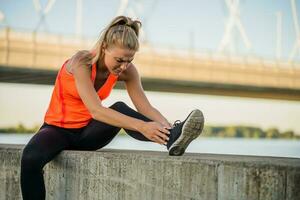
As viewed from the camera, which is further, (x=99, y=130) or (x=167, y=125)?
(x=99, y=130)

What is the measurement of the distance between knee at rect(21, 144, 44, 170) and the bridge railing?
21.6m

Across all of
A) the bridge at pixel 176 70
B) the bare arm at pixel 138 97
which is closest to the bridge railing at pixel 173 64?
the bridge at pixel 176 70

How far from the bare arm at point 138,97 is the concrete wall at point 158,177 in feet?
1.94

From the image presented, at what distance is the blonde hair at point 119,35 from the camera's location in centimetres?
366

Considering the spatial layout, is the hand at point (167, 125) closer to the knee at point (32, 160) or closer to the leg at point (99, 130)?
the leg at point (99, 130)

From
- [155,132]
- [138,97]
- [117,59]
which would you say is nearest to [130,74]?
[138,97]

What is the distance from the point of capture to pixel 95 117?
3.75 m

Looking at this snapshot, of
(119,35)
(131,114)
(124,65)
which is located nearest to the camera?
(119,35)

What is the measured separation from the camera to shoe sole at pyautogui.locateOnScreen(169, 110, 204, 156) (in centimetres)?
342

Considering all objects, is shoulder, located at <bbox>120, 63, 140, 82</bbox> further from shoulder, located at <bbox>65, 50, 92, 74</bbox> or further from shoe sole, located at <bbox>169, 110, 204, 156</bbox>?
shoe sole, located at <bbox>169, 110, 204, 156</bbox>

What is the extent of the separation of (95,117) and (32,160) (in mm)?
441

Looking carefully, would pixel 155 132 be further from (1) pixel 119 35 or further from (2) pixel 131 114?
(1) pixel 119 35

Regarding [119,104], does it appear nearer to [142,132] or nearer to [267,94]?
[142,132]

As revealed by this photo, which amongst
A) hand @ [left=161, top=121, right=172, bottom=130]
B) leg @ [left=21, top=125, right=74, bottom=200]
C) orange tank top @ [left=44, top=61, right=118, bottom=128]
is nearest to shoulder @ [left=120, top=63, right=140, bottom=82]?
orange tank top @ [left=44, top=61, right=118, bottom=128]
